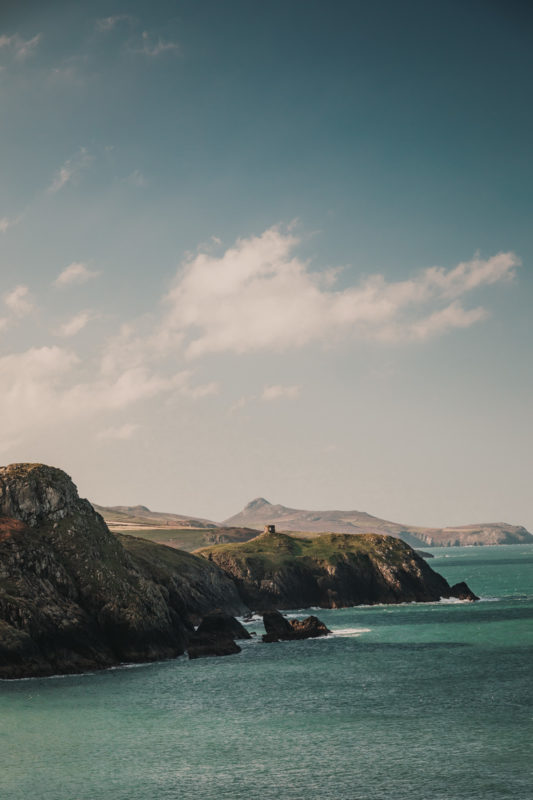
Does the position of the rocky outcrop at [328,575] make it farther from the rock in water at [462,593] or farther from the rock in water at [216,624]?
the rock in water at [216,624]

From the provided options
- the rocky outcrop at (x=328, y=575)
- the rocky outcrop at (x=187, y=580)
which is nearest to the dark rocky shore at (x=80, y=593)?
the rocky outcrop at (x=187, y=580)

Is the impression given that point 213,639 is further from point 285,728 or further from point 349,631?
point 285,728

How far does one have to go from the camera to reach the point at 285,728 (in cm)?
5119

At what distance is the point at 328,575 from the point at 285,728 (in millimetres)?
110476

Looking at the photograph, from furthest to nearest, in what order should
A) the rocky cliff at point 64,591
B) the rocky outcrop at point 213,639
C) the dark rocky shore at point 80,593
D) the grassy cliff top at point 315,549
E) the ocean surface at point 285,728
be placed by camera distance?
the grassy cliff top at point 315,549 → the rocky outcrop at point 213,639 → the dark rocky shore at point 80,593 → the rocky cliff at point 64,591 → the ocean surface at point 285,728

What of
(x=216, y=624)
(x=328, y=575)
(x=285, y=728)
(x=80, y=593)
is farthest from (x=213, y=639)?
(x=328, y=575)

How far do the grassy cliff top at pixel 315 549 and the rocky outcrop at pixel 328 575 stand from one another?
24cm

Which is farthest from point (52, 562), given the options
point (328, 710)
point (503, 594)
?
point (503, 594)

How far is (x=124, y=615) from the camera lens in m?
83.2

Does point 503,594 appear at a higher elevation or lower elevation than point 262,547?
lower

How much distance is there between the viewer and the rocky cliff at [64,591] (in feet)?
242

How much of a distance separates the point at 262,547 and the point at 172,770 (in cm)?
13410

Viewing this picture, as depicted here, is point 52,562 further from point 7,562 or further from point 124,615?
point 124,615

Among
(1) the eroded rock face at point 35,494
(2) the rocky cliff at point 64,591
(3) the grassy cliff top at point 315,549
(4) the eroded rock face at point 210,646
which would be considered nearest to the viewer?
(2) the rocky cliff at point 64,591
